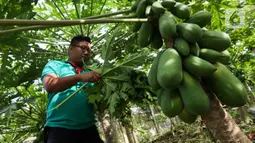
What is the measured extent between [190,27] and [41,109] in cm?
399

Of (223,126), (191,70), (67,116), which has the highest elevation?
(191,70)

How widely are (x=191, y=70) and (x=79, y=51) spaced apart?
1.62 meters

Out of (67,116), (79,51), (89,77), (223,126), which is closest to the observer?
(223,126)

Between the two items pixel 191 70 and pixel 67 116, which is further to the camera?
pixel 67 116

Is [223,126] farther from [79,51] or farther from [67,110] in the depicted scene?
[79,51]

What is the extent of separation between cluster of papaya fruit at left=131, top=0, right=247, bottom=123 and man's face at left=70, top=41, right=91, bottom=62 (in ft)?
4.18

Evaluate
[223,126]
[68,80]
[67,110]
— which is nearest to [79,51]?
[67,110]

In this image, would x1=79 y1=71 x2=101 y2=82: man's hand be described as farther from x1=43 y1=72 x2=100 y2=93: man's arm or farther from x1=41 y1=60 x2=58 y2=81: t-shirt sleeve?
x1=41 y1=60 x2=58 y2=81: t-shirt sleeve

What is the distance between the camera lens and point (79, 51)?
2.59m

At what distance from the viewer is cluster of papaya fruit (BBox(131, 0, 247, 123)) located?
112cm

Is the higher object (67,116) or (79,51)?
(79,51)

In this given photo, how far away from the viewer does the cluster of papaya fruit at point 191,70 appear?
1.12 m

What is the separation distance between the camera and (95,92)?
2.13 m

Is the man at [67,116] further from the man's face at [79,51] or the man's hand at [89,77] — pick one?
the man's hand at [89,77]
